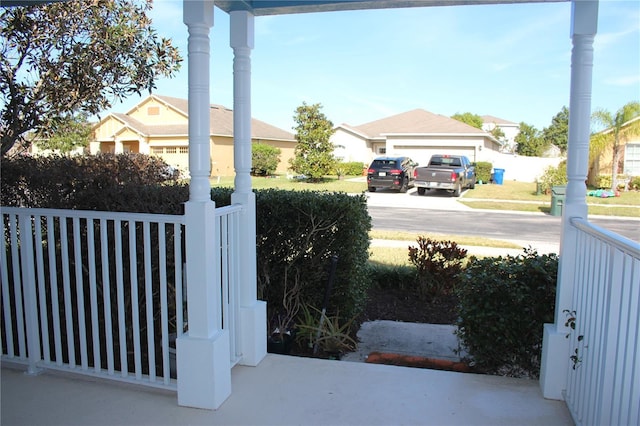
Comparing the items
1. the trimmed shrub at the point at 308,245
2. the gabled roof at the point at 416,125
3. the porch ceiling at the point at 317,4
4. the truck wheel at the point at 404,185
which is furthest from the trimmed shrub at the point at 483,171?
the porch ceiling at the point at 317,4

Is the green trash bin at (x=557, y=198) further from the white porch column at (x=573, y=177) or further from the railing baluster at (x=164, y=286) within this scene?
the railing baluster at (x=164, y=286)

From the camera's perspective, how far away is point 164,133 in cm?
2833

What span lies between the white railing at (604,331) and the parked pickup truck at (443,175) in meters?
18.3

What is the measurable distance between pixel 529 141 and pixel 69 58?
53.6 meters

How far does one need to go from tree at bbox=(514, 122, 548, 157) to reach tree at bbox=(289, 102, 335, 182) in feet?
101

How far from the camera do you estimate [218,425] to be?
2.71m

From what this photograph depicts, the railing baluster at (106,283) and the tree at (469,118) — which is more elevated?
the tree at (469,118)

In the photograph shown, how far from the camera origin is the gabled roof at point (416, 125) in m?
29.1

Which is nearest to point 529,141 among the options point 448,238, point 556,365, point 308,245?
point 448,238

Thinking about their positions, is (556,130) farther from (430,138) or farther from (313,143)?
(313,143)

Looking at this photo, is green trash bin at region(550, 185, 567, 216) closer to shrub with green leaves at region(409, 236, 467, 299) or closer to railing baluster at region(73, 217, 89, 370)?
shrub with green leaves at region(409, 236, 467, 299)

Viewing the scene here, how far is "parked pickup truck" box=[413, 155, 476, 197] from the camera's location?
20.8m

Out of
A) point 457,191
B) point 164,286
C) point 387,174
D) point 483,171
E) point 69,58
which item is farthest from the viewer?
point 483,171

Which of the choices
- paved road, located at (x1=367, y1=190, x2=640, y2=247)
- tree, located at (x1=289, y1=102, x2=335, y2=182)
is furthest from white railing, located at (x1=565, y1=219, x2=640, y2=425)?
tree, located at (x1=289, y1=102, x2=335, y2=182)
